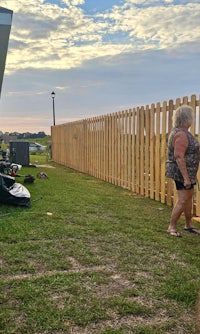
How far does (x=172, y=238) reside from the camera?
14.6ft

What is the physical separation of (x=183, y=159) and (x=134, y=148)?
13.1 ft

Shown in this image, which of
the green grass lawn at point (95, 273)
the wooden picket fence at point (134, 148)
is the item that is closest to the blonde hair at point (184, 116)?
the wooden picket fence at point (134, 148)

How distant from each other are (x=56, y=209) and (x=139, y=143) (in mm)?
3008

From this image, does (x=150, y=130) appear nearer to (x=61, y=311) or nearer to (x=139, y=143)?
(x=139, y=143)

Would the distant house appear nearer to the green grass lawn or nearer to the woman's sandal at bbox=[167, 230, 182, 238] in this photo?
the green grass lawn

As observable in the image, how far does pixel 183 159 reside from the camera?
4496 millimetres

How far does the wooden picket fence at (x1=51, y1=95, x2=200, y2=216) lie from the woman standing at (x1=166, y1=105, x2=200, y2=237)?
1314 millimetres

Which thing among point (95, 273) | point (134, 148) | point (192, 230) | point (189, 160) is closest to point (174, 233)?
point (192, 230)

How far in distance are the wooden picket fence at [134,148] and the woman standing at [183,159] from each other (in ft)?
4.31

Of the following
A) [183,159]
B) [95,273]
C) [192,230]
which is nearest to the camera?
[95,273]

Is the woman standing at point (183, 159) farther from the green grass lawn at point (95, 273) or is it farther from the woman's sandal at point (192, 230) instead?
the green grass lawn at point (95, 273)

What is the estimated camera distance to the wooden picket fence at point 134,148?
691 centimetres

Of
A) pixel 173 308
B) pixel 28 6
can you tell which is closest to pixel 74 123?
pixel 28 6

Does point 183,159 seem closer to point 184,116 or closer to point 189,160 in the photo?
point 189,160
